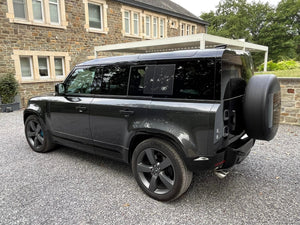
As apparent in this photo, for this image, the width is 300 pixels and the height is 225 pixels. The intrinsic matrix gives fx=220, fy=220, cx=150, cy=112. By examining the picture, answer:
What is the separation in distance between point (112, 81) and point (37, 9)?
1043 centimetres

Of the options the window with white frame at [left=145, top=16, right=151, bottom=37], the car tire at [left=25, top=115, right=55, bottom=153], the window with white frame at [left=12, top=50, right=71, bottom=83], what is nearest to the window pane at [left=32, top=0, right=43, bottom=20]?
the window with white frame at [left=12, top=50, right=71, bottom=83]

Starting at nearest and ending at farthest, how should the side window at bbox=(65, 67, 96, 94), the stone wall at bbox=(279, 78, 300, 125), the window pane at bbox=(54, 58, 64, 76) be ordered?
1. the side window at bbox=(65, 67, 96, 94)
2. the stone wall at bbox=(279, 78, 300, 125)
3. the window pane at bbox=(54, 58, 64, 76)

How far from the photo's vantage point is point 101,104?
3.21 meters

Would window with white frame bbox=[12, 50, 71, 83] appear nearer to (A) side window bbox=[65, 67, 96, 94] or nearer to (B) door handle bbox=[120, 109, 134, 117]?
(A) side window bbox=[65, 67, 96, 94]

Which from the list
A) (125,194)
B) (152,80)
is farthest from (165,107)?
(125,194)

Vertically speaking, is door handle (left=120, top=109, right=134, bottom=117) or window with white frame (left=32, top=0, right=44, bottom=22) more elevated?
window with white frame (left=32, top=0, right=44, bottom=22)

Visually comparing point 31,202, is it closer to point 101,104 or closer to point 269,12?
point 101,104

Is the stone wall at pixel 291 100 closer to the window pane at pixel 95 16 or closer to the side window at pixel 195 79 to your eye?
the side window at pixel 195 79

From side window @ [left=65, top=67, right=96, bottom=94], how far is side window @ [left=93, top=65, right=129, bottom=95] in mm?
151

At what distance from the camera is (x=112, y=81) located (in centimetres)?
322

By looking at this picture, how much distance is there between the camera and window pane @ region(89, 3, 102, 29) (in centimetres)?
1341

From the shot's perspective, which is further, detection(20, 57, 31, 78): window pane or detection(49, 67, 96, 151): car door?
detection(20, 57, 31, 78): window pane

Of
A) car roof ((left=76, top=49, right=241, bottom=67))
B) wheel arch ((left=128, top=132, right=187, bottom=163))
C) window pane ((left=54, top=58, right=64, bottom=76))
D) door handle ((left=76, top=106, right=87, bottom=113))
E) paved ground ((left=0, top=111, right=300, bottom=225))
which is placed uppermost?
window pane ((left=54, top=58, right=64, bottom=76))

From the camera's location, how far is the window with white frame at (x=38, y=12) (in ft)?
33.5
